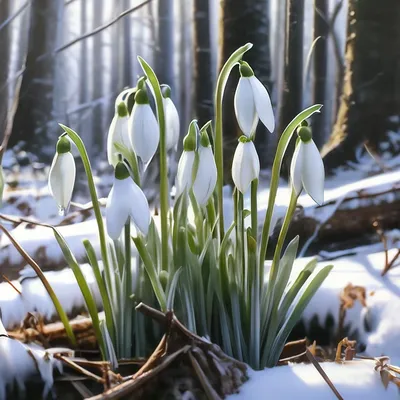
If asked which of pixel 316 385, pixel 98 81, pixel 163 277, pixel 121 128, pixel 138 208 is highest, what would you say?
pixel 98 81

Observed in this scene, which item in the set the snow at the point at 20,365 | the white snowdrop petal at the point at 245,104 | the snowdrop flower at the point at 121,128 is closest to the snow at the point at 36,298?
the snow at the point at 20,365

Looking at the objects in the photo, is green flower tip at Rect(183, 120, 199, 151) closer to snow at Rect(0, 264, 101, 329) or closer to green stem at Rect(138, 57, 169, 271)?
green stem at Rect(138, 57, 169, 271)

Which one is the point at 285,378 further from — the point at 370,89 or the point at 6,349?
the point at 370,89

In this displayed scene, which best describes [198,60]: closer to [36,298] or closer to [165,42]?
[165,42]

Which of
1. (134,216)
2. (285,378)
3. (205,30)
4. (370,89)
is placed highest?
(205,30)

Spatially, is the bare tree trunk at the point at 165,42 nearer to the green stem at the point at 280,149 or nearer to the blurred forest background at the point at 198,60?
the blurred forest background at the point at 198,60

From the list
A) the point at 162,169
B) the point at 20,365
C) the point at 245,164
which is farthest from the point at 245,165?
the point at 20,365

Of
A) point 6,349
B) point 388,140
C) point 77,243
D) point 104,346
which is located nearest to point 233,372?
point 104,346
